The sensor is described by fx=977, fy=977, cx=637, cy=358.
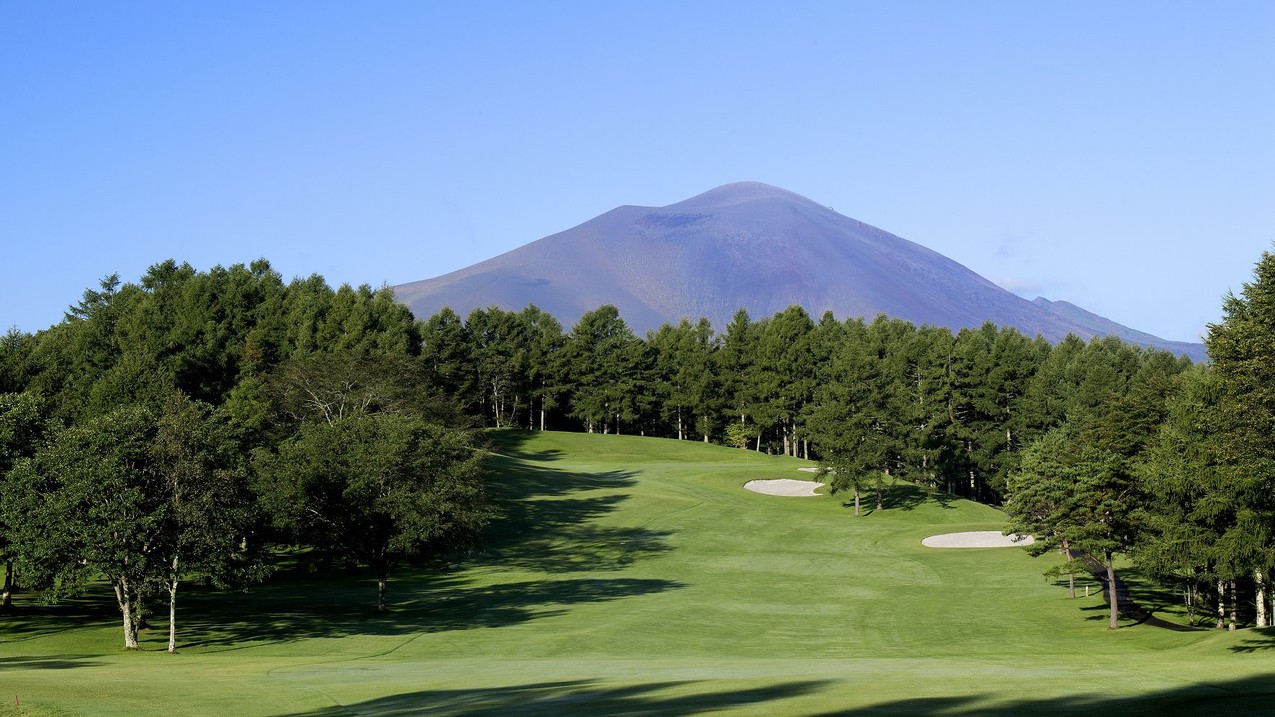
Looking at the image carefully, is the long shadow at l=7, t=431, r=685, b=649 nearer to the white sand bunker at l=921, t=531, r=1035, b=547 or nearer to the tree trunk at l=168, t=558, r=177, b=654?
the tree trunk at l=168, t=558, r=177, b=654

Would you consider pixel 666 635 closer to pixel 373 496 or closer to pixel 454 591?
pixel 454 591

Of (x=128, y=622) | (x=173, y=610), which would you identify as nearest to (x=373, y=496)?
(x=173, y=610)

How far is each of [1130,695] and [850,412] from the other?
58.6 meters

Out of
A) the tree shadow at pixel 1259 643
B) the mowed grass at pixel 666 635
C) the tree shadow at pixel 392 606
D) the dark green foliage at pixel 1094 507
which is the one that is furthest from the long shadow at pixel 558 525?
the tree shadow at pixel 1259 643

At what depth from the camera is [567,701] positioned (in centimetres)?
2219

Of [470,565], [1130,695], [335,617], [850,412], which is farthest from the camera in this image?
[850,412]

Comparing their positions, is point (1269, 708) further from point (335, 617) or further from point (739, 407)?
point (739, 407)

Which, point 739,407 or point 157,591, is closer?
point 157,591

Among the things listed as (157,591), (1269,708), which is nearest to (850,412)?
(157,591)

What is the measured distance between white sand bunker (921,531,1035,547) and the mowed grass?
2.04 metres

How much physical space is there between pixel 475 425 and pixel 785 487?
4119 centimetres

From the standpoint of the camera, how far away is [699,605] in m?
47.4

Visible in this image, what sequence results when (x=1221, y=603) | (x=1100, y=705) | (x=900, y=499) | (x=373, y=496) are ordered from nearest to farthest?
(x=1100, y=705) → (x=1221, y=603) → (x=373, y=496) → (x=900, y=499)

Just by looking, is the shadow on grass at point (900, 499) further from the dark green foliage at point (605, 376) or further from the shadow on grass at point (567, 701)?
the shadow on grass at point (567, 701)
